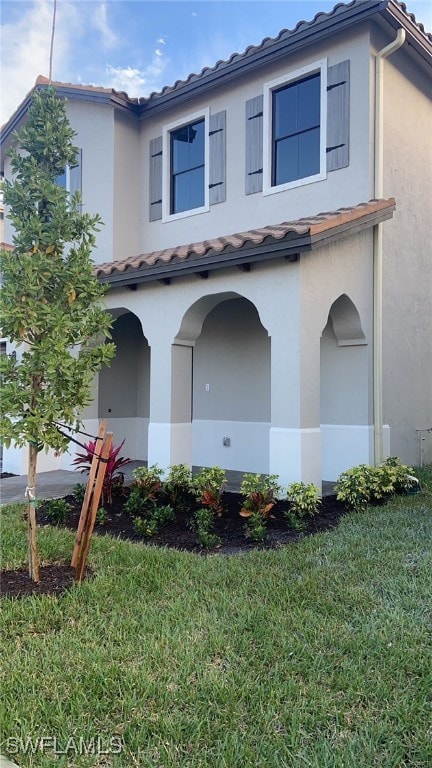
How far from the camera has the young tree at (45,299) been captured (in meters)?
4.41

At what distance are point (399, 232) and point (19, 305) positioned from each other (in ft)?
25.0

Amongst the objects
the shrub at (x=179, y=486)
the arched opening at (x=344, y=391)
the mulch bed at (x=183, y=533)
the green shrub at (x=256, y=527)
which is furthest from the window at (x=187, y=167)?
the green shrub at (x=256, y=527)

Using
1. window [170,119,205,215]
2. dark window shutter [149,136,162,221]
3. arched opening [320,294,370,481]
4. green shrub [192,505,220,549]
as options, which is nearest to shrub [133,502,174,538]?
green shrub [192,505,220,549]

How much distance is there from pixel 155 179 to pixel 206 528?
317 inches

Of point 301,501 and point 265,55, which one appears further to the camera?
point 265,55

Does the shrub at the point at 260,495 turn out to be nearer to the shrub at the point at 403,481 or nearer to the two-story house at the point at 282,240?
the two-story house at the point at 282,240

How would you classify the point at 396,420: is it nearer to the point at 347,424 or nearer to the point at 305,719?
the point at 347,424

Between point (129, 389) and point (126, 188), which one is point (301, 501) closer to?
point (129, 389)

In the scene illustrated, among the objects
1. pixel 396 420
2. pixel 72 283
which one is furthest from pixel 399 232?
pixel 72 283

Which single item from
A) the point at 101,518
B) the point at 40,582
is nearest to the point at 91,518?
the point at 40,582

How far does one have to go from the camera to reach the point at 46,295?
4656mm

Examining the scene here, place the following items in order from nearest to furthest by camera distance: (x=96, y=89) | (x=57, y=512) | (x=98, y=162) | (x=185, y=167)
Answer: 1. (x=57, y=512)
2. (x=96, y=89)
3. (x=185, y=167)
4. (x=98, y=162)

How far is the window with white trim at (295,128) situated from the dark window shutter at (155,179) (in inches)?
105

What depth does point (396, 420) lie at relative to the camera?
9797 millimetres
